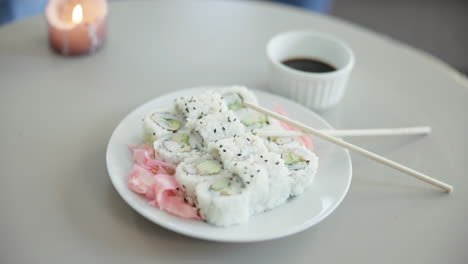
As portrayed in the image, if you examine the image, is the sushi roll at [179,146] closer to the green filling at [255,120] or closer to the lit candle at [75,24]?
the green filling at [255,120]

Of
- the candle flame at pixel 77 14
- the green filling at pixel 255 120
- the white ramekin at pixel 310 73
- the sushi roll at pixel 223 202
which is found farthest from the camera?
the candle flame at pixel 77 14

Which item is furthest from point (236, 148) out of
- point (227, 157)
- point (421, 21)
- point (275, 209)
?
point (421, 21)

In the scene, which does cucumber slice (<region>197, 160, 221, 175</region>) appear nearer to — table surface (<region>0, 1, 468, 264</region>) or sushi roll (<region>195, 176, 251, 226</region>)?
sushi roll (<region>195, 176, 251, 226</region>)

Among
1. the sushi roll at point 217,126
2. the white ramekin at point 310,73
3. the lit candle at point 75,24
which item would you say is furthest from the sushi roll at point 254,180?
the lit candle at point 75,24

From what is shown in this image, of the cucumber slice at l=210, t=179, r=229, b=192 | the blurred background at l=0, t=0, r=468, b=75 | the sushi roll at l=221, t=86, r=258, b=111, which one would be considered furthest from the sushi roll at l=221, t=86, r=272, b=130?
the blurred background at l=0, t=0, r=468, b=75

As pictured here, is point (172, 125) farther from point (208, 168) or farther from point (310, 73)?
point (310, 73)

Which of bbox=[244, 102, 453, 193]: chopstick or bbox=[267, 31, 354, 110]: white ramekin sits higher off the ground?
bbox=[267, 31, 354, 110]: white ramekin

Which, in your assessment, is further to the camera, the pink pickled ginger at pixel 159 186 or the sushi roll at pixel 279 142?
the sushi roll at pixel 279 142

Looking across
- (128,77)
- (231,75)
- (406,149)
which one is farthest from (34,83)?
(406,149)
